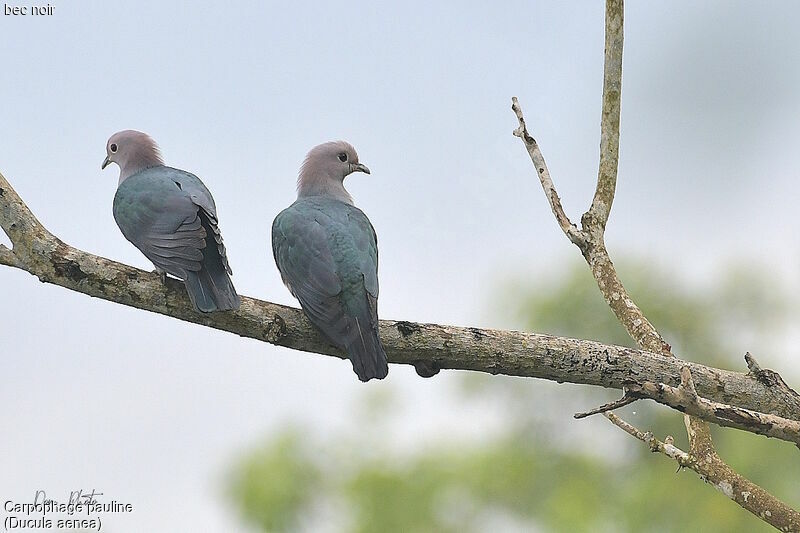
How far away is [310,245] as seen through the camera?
3.41 metres

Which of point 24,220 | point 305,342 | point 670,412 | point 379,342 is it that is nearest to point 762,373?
point 379,342

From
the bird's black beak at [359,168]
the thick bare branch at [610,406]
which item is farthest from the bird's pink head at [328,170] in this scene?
the thick bare branch at [610,406]

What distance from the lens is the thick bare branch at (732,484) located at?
3.18 meters

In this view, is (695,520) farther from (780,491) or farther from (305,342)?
(305,342)

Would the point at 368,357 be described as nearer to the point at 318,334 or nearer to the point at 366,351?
the point at 366,351

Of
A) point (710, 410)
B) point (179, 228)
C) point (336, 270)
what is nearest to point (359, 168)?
point (336, 270)

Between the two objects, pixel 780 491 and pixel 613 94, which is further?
pixel 780 491

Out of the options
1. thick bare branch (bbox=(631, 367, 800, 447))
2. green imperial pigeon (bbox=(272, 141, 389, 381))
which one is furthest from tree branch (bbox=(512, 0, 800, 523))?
green imperial pigeon (bbox=(272, 141, 389, 381))

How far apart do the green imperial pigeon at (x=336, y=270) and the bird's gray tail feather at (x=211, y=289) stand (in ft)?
0.88

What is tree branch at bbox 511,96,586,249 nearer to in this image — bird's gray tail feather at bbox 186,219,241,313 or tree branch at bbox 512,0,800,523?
tree branch at bbox 512,0,800,523

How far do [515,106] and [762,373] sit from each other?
1.39 meters

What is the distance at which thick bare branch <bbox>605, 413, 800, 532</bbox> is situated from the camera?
3.18 metres

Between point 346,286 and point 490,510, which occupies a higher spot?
point 490,510

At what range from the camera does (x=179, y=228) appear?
3.23 meters
